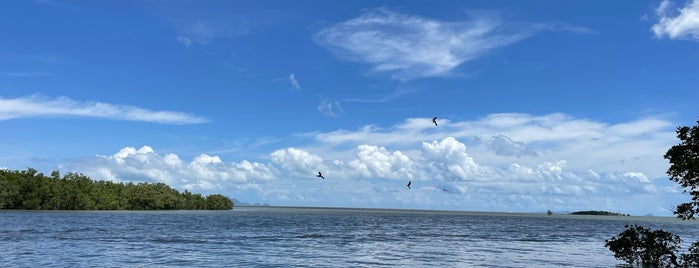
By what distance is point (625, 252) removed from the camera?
156 ft

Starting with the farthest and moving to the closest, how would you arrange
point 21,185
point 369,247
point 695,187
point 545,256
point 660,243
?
point 21,185 < point 369,247 < point 545,256 < point 660,243 < point 695,187

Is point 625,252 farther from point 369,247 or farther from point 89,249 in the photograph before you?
Answer: point 89,249

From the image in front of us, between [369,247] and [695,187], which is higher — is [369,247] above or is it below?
below

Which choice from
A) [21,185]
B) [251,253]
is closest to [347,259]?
[251,253]

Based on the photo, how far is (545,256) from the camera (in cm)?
5941

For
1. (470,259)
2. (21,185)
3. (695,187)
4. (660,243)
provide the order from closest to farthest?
(695,187) < (660,243) < (470,259) < (21,185)

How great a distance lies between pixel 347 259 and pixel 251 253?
10.8 metres

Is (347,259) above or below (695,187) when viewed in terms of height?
below

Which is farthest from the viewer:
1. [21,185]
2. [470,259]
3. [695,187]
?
[21,185]

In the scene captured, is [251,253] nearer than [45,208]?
Yes

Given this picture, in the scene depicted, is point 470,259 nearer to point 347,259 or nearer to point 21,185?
point 347,259

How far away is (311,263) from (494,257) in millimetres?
20739

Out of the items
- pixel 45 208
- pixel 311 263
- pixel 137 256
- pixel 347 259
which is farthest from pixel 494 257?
pixel 45 208

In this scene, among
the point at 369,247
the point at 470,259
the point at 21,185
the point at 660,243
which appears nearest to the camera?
the point at 660,243
